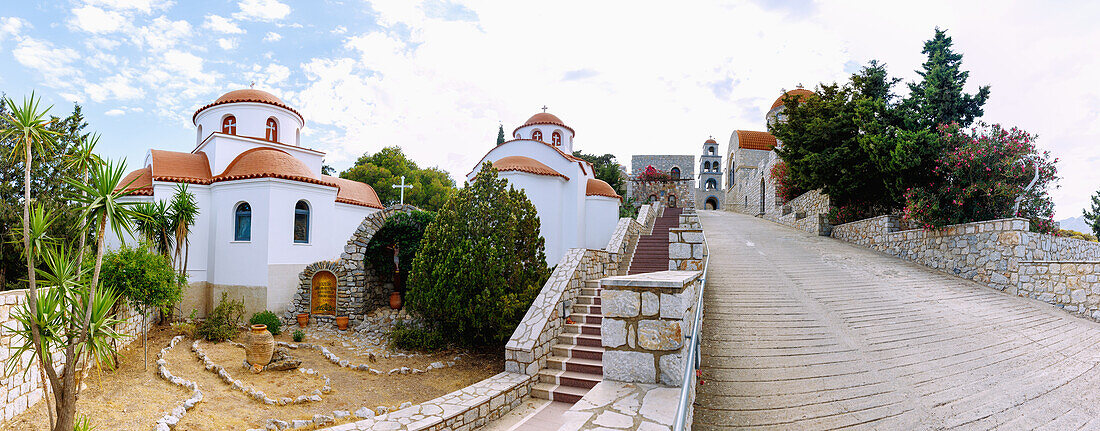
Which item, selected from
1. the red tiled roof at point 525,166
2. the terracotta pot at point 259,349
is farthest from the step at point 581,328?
the red tiled roof at point 525,166

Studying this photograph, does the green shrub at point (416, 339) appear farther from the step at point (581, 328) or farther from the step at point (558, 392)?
the step at point (558, 392)

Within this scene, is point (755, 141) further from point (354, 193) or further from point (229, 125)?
point (229, 125)

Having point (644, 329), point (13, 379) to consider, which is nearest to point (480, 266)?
point (644, 329)

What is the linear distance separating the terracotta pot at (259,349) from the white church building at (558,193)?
7484mm

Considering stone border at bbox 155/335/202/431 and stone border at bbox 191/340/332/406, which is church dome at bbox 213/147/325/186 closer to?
stone border at bbox 155/335/202/431

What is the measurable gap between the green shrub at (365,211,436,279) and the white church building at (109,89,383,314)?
4.59 feet

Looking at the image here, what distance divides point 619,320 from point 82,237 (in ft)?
18.5

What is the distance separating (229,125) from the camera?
648 inches

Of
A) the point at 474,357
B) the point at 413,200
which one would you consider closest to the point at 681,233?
the point at 474,357

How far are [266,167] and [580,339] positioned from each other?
11.2m

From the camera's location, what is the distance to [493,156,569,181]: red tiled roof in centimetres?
1546

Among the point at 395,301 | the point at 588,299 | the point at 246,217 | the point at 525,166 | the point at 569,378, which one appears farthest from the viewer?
the point at 525,166

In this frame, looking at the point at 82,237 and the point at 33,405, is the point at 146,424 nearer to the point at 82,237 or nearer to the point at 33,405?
the point at 33,405

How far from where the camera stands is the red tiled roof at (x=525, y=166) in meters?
15.5
